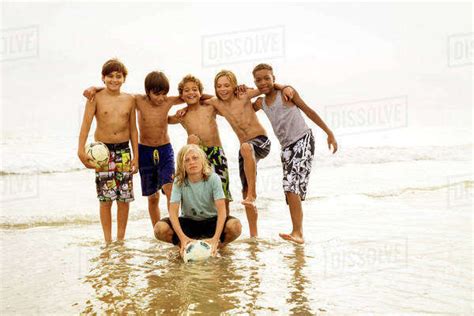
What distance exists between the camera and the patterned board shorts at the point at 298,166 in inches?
213

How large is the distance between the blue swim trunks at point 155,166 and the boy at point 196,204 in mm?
834

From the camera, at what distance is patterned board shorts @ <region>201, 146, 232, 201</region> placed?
528cm

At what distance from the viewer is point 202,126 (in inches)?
213

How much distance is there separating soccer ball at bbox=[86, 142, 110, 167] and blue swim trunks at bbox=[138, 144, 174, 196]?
524mm

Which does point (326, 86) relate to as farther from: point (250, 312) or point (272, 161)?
point (250, 312)

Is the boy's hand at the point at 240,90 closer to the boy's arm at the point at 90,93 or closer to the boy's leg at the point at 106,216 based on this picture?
the boy's arm at the point at 90,93

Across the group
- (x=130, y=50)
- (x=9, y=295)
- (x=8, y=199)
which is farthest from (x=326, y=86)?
(x=9, y=295)

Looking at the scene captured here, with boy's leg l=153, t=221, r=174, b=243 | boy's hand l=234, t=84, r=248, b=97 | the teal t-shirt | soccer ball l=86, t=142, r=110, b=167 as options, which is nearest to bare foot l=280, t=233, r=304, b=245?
the teal t-shirt

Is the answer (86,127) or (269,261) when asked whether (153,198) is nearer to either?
(86,127)

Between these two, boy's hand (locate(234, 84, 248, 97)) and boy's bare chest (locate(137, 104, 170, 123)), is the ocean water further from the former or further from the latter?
boy's hand (locate(234, 84, 248, 97))

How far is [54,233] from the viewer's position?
6398 mm

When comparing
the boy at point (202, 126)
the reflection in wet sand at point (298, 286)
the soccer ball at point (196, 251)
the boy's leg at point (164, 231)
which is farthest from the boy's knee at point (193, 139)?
the reflection in wet sand at point (298, 286)

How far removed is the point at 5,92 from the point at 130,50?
911 centimetres

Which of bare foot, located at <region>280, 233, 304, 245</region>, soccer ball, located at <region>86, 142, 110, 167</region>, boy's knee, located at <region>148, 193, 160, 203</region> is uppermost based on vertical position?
soccer ball, located at <region>86, 142, 110, 167</region>
